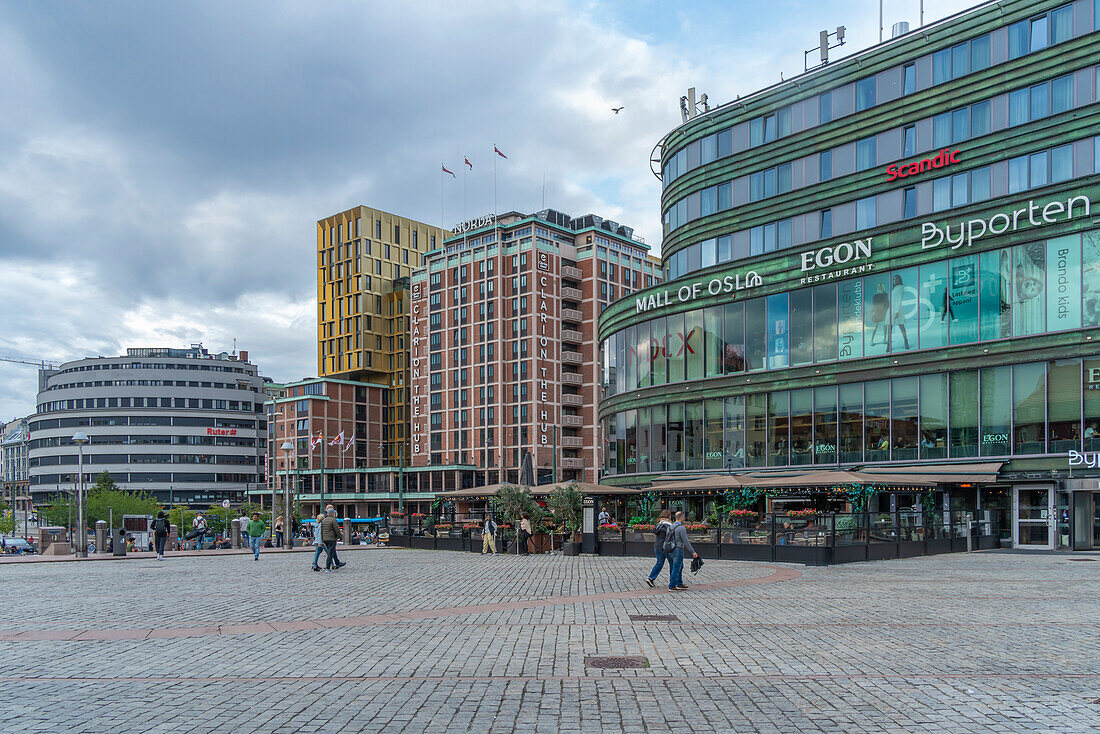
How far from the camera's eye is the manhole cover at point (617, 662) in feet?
33.0

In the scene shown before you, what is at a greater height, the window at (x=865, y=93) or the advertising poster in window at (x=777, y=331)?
the window at (x=865, y=93)

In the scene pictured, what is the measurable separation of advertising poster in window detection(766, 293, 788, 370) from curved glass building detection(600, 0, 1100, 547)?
10 cm

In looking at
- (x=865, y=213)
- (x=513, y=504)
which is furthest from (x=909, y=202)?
(x=513, y=504)

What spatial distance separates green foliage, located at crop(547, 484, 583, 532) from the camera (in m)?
36.1

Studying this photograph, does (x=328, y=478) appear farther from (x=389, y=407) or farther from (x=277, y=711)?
(x=277, y=711)

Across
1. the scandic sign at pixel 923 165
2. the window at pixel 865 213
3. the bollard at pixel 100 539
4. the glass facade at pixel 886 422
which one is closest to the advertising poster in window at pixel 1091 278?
the glass facade at pixel 886 422

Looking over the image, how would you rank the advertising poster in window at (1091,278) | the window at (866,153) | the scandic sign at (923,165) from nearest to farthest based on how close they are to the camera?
the advertising poster in window at (1091,278) < the scandic sign at (923,165) < the window at (866,153)

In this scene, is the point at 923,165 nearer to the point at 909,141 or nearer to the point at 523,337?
the point at 909,141

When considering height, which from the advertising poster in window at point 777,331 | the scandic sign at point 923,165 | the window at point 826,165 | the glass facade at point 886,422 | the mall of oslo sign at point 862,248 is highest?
the window at point 826,165

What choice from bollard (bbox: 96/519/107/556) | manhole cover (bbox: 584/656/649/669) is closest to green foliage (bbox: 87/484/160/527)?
bollard (bbox: 96/519/107/556)

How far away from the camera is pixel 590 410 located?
10444 cm

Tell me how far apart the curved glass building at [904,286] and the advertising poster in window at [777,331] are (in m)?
0.10

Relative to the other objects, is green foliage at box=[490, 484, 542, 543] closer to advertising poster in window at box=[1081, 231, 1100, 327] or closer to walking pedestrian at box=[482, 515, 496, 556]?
walking pedestrian at box=[482, 515, 496, 556]

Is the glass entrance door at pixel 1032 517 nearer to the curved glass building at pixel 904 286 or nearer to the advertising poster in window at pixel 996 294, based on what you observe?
the curved glass building at pixel 904 286
